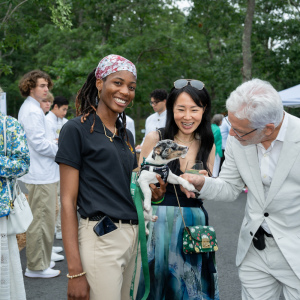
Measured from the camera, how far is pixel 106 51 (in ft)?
62.4

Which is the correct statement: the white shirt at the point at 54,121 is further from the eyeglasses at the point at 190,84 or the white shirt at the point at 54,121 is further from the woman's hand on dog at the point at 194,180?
the woman's hand on dog at the point at 194,180

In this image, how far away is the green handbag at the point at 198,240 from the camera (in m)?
2.88

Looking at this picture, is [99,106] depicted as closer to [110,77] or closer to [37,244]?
[110,77]

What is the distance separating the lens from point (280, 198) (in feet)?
8.27

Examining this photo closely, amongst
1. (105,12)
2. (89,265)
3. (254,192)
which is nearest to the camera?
(89,265)

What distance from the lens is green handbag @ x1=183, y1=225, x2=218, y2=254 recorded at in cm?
288

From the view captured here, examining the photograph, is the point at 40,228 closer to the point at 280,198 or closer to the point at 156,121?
the point at 280,198

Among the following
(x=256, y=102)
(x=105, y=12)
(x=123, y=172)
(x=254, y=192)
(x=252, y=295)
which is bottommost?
(x=252, y=295)

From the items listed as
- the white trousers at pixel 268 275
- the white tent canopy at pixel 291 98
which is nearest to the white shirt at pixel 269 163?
the white trousers at pixel 268 275

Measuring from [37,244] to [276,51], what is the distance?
64.4 ft

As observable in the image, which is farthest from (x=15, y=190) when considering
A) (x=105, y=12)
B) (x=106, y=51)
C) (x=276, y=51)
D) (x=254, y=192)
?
(x=276, y=51)

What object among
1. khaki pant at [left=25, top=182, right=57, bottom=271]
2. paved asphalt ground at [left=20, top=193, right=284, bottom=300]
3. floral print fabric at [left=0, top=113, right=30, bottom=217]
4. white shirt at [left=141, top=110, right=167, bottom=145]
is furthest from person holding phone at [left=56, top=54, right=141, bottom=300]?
white shirt at [left=141, top=110, right=167, bottom=145]

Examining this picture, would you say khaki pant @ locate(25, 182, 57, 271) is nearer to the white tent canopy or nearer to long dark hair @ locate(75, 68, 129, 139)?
long dark hair @ locate(75, 68, 129, 139)

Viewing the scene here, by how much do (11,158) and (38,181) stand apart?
1760 mm
